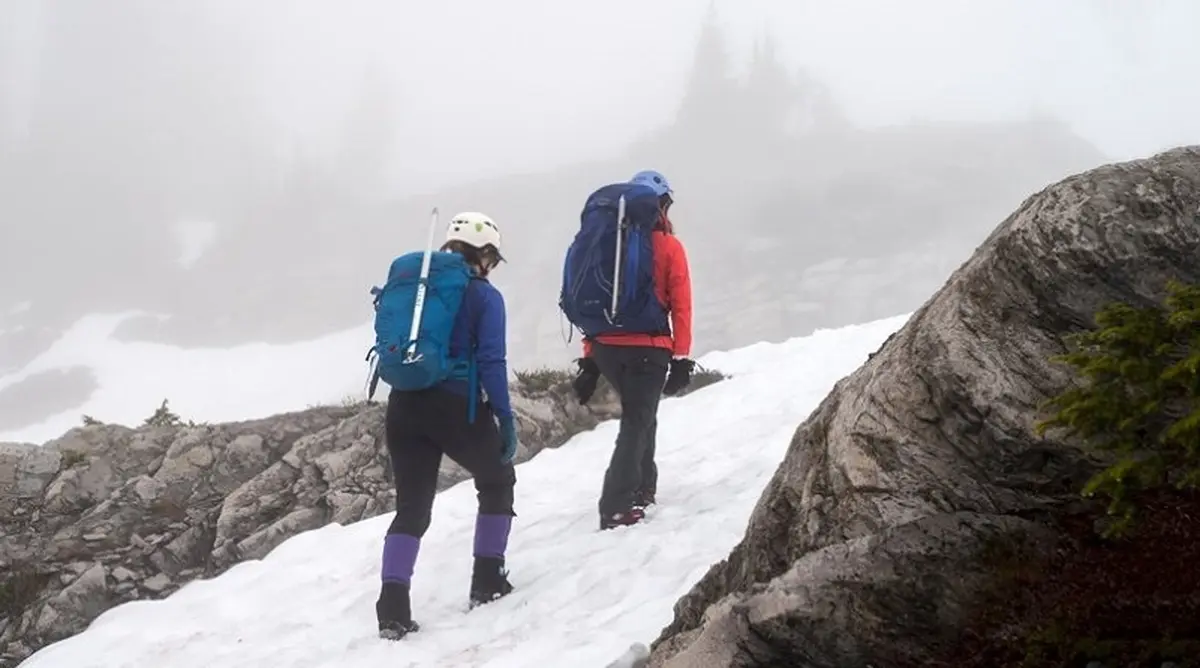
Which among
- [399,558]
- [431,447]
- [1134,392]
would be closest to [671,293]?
[431,447]

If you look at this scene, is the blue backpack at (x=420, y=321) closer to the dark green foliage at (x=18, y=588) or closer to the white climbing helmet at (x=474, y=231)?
the white climbing helmet at (x=474, y=231)

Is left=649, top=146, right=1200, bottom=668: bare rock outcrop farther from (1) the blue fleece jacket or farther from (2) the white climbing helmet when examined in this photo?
(2) the white climbing helmet

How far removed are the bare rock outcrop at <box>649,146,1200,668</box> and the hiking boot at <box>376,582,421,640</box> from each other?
324 centimetres

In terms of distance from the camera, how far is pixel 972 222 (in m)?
152

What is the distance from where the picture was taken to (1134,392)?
2664 mm

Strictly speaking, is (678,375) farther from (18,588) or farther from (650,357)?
(18,588)

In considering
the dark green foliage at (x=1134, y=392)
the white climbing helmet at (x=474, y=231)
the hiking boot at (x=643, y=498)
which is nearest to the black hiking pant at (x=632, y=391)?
the hiking boot at (x=643, y=498)

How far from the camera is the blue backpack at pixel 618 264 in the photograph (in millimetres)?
7578

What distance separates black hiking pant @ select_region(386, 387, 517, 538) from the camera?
6773 mm

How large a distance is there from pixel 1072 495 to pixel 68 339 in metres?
159

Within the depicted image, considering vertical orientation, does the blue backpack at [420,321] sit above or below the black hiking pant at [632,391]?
above

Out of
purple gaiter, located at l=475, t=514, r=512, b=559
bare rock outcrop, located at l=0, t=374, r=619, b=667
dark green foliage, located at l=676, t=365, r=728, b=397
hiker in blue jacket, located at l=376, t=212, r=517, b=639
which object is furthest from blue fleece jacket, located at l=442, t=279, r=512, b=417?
dark green foliage, located at l=676, t=365, r=728, b=397

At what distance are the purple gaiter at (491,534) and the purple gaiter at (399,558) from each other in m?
0.54

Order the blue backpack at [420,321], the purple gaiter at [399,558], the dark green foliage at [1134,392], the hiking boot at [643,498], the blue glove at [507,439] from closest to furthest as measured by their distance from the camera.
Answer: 1. the dark green foliage at [1134,392]
2. the blue backpack at [420,321]
3. the purple gaiter at [399,558]
4. the blue glove at [507,439]
5. the hiking boot at [643,498]
